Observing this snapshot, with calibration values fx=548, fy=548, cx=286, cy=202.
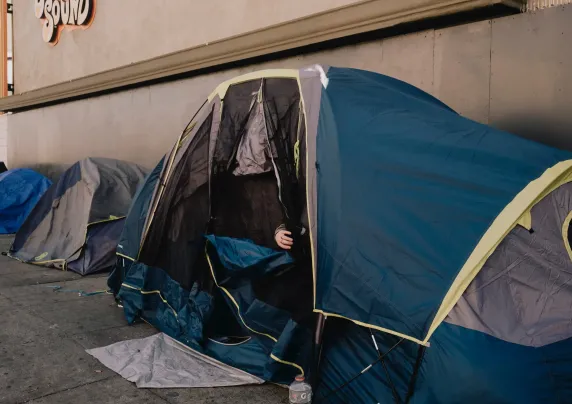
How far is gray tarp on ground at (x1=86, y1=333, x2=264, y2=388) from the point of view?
387cm

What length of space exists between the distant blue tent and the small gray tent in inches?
99.0

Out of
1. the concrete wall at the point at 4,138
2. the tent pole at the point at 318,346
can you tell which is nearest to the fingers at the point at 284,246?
the tent pole at the point at 318,346

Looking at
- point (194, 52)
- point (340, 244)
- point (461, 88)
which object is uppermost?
point (194, 52)

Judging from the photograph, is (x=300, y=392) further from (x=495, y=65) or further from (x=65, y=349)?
(x=495, y=65)

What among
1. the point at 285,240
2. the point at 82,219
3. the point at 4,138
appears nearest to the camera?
the point at 285,240

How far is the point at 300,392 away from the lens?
3.33m

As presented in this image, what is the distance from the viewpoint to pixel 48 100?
13.2 metres

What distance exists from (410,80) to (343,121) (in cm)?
255

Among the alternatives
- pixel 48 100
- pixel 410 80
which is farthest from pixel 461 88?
pixel 48 100

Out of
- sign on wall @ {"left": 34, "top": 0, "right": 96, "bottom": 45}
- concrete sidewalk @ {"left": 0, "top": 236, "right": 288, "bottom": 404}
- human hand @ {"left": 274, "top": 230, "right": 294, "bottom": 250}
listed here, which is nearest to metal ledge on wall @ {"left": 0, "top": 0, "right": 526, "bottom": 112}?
sign on wall @ {"left": 34, "top": 0, "right": 96, "bottom": 45}

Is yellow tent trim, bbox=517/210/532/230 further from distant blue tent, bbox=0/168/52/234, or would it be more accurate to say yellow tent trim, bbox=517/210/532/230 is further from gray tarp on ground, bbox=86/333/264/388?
distant blue tent, bbox=0/168/52/234

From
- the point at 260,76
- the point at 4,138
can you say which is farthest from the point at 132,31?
the point at 4,138

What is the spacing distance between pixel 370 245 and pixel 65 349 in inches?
110

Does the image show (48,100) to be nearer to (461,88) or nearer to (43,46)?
(43,46)
